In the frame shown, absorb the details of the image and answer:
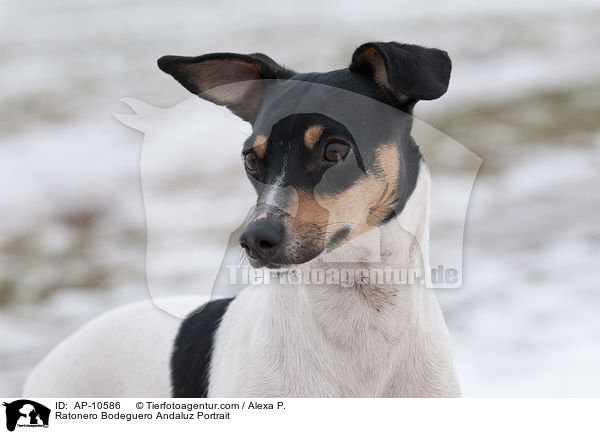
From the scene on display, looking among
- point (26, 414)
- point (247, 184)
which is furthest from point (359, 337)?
point (247, 184)

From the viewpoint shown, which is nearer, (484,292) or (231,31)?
(484,292)

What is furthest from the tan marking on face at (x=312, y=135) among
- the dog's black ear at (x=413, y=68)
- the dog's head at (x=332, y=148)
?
the dog's black ear at (x=413, y=68)

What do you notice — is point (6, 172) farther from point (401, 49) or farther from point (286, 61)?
point (401, 49)

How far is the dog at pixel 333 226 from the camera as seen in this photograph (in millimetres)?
2615

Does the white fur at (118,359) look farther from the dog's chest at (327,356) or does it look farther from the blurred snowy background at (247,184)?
the blurred snowy background at (247,184)

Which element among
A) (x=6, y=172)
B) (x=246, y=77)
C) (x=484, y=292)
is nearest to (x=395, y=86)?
(x=246, y=77)

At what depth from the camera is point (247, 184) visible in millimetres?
8062

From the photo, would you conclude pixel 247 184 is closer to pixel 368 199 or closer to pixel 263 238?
pixel 368 199

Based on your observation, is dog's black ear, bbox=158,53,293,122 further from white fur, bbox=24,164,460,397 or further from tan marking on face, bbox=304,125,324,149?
white fur, bbox=24,164,460,397

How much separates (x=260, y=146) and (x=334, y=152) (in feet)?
0.83

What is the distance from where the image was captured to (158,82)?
10.0 metres

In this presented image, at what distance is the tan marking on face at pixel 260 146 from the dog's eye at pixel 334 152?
0.69ft

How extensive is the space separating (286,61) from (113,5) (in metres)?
3.70

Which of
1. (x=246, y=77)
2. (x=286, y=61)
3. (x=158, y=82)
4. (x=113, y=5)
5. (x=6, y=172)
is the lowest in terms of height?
Answer: (x=246, y=77)
